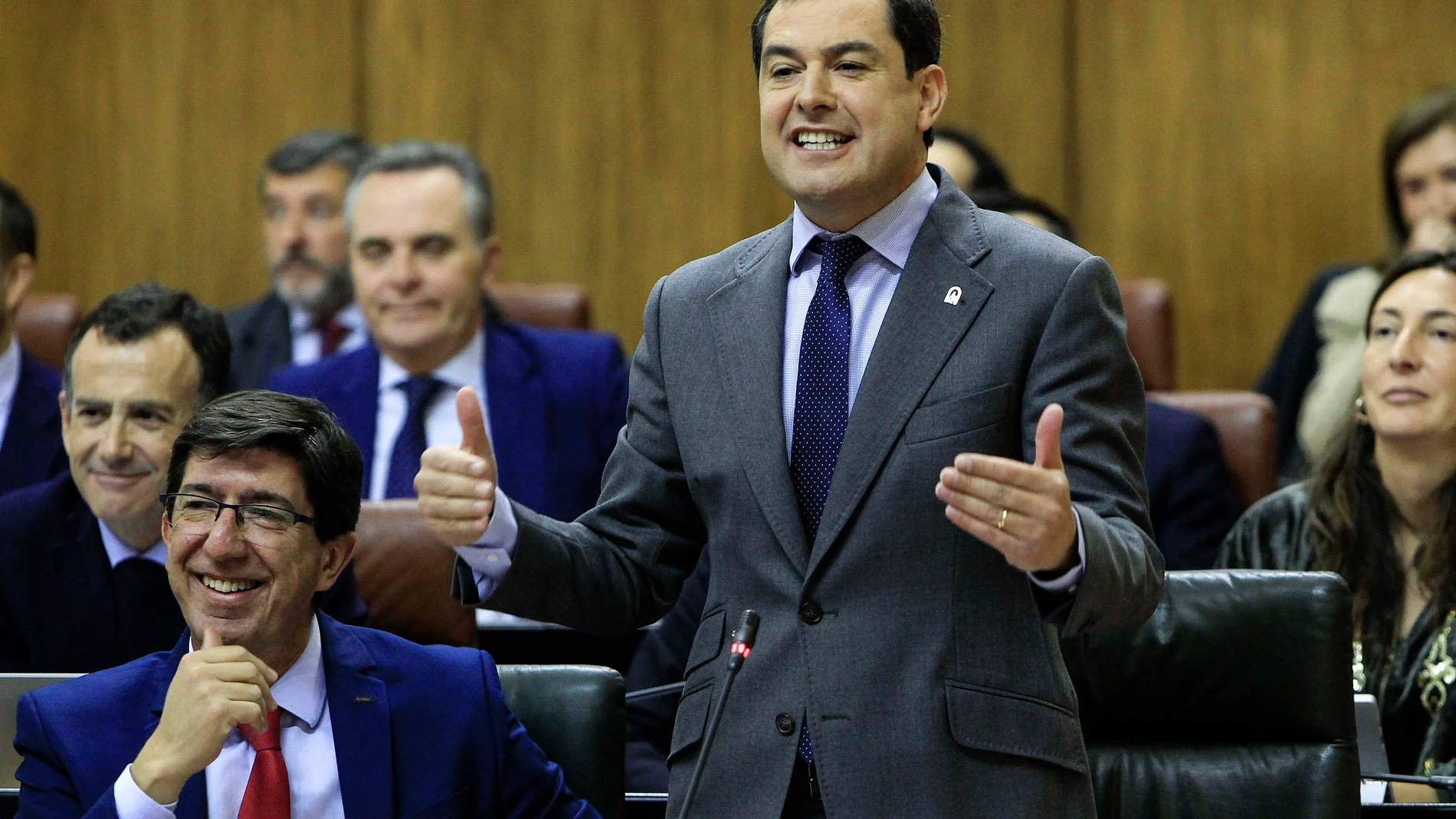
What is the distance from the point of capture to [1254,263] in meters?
4.44

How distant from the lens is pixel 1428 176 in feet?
12.0

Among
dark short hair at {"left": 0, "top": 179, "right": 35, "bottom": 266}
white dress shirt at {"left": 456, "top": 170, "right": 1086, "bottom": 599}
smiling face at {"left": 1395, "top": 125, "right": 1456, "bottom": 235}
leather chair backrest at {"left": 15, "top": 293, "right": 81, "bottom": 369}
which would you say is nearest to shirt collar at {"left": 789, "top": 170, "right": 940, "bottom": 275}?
white dress shirt at {"left": 456, "top": 170, "right": 1086, "bottom": 599}

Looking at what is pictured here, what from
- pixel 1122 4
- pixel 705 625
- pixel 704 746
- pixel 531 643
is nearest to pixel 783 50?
pixel 705 625

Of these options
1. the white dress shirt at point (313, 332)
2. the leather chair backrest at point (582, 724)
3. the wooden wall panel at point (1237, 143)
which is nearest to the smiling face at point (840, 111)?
the leather chair backrest at point (582, 724)

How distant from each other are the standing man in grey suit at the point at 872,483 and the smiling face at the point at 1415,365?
130 centimetres

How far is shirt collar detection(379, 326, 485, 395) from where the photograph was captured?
3.39 m

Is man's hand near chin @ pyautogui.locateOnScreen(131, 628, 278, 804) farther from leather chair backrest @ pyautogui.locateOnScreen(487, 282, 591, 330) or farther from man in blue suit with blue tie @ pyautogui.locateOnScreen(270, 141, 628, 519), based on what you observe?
leather chair backrest @ pyautogui.locateOnScreen(487, 282, 591, 330)

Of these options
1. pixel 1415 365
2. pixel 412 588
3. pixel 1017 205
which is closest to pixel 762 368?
pixel 412 588

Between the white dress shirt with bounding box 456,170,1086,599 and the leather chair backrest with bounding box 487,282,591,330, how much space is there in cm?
249

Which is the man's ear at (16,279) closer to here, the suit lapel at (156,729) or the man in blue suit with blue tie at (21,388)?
the man in blue suit with blue tie at (21,388)

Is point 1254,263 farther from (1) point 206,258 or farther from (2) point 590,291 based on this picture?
(1) point 206,258

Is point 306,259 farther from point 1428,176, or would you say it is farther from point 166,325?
point 1428,176

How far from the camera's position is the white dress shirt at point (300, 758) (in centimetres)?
172

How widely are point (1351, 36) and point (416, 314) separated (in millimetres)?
2505
